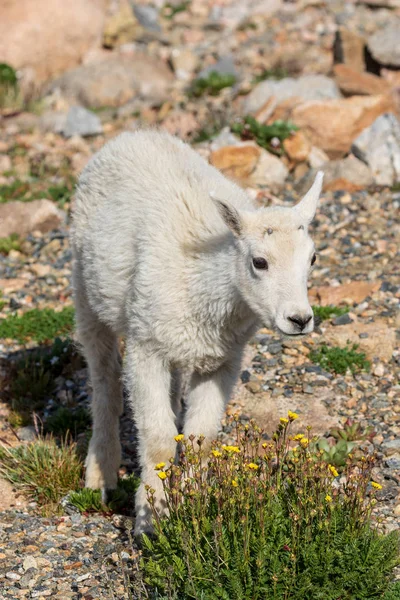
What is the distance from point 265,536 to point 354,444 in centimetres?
249

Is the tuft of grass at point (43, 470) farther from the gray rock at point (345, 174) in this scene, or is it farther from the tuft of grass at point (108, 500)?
the gray rock at point (345, 174)

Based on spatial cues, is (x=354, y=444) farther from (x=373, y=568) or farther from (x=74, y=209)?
(x=74, y=209)

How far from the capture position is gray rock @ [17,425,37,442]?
26.8 feet

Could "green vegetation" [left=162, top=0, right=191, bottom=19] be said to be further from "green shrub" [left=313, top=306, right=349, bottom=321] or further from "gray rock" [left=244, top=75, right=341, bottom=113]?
"green shrub" [left=313, top=306, right=349, bottom=321]

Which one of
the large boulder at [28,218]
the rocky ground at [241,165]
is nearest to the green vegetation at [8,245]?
the rocky ground at [241,165]

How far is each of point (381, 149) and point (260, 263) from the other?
826 centimetres

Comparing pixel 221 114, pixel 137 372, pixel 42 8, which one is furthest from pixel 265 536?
pixel 42 8

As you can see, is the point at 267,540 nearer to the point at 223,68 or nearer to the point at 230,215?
the point at 230,215

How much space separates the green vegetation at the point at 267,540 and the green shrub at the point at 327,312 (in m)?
4.20

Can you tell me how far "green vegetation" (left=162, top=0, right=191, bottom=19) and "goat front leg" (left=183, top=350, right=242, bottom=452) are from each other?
20.4m

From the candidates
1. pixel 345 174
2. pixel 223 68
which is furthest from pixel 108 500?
pixel 223 68

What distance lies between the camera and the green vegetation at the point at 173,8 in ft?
81.9

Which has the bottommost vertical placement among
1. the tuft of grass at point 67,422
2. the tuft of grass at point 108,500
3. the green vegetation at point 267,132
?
the tuft of grass at point 67,422

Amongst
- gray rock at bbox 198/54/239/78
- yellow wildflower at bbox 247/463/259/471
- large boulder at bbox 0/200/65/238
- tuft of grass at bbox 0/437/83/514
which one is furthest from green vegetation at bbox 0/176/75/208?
yellow wildflower at bbox 247/463/259/471
